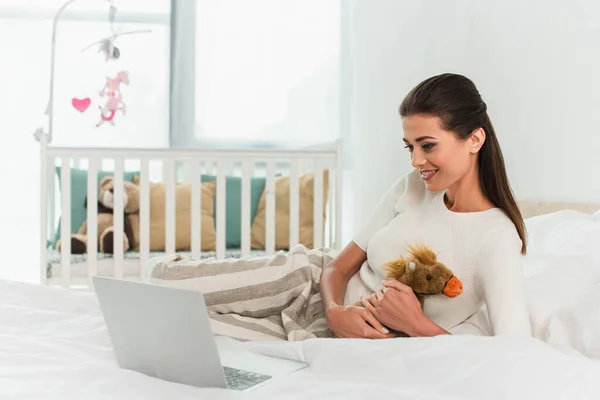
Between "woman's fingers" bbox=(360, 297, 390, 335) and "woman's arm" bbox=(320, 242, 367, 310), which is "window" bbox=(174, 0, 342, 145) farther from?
"woman's fingers" bbox=(360, 297, 390, 335)

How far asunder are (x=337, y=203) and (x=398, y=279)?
1.60 m

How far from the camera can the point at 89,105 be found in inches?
146

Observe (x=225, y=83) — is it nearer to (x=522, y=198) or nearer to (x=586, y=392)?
(x=522, y=198)

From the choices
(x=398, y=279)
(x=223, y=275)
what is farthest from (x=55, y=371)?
(x=398, y=279)

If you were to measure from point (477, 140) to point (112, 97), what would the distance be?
266 cm

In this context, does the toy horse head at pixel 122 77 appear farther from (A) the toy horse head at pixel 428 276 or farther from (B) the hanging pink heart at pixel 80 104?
(A) the toy horse head at pixel 428 276

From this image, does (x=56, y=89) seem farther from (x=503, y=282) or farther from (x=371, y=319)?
(x=503, y=282)

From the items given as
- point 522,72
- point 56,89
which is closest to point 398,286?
point 522,72

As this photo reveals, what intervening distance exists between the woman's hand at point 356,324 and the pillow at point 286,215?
5.87 feet

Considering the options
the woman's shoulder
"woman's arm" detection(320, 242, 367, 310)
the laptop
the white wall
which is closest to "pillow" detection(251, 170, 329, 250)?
the white wall

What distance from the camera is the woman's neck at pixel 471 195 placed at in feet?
4.41

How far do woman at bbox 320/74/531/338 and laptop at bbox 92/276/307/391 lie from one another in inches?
8.3

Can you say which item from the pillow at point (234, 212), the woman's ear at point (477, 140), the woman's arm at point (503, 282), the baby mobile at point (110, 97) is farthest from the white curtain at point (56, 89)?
the woman's arm at point (503, 282)

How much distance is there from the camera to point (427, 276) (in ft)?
3.87
